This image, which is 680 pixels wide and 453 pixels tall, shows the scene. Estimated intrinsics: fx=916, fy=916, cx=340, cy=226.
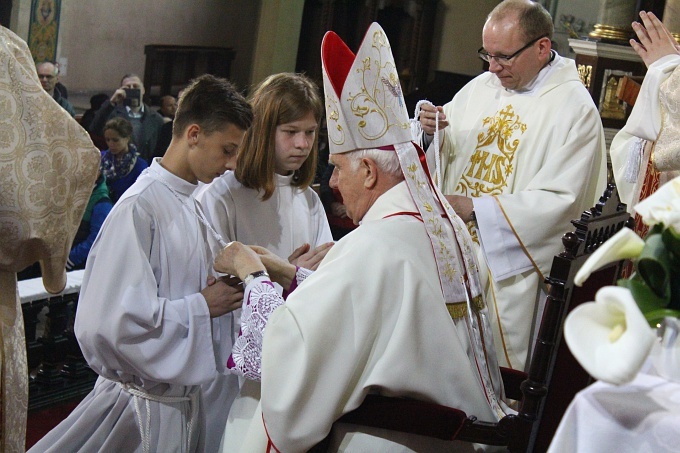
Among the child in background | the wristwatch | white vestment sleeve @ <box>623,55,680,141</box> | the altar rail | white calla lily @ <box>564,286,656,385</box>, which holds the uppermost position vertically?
white vestment sleeve @ <box>623,55,680,141</box>

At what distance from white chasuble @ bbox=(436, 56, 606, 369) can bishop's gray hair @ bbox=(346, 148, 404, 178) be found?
124cm

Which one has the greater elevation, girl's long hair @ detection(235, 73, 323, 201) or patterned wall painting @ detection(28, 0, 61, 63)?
patterned wall painting @ detection(28, 0, 61, 63)

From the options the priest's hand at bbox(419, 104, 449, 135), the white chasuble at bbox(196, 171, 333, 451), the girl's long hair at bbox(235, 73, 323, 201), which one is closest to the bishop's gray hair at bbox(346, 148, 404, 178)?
the girl's long hair at bbox(235, 73, 323, 201)

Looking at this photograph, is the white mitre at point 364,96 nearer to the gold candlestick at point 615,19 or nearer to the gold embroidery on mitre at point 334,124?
the gold embroidery on mitre at point 334,124

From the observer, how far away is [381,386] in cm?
222

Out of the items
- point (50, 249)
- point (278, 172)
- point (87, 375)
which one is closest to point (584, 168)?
point (278, 172)

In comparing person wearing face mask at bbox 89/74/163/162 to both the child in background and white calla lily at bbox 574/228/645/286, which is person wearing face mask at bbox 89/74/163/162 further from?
white calla lily at bbox 574/228/645/286

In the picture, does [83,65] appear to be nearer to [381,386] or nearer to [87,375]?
[87,375]

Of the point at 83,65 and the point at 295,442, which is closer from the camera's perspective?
the point at 295,442

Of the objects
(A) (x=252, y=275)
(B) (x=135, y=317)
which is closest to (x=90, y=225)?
(B) (x=135, y=317)

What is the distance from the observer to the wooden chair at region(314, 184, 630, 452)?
2.19 metres

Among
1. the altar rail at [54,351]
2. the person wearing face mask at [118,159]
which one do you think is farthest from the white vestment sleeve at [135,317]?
the person wearing face mask at [118,159]

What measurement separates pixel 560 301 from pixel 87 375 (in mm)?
3238

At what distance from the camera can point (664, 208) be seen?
4.04 feet
